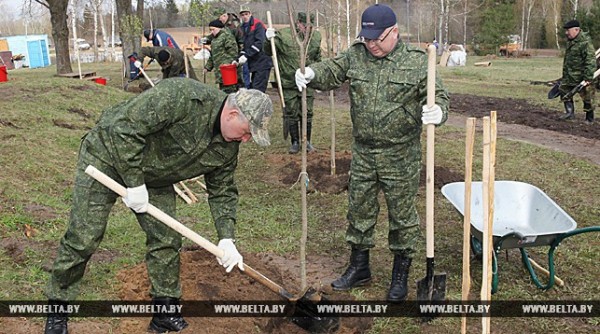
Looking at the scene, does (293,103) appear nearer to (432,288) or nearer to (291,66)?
(291,66)

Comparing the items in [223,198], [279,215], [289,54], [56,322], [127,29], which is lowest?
[279,215]

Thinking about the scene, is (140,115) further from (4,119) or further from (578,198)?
(4,119)

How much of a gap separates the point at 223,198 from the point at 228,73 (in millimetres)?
7094

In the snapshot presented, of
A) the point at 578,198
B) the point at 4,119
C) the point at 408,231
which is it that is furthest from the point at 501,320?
the point at 4,119

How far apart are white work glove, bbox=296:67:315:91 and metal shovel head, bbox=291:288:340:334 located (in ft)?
4.34

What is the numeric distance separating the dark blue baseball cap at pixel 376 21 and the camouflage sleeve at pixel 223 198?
47.3 inches

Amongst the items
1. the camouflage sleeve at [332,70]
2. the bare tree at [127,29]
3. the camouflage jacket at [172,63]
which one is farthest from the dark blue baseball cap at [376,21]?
the bare tree at [127,29]

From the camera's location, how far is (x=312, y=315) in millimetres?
3441

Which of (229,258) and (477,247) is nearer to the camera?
(229,258)

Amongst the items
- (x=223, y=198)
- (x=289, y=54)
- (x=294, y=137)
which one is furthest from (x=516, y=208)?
(x=289, y=54)

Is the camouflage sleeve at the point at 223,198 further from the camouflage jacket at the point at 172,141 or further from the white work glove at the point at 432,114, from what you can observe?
the white work glove at the point at 432,114

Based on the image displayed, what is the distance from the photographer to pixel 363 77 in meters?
3.77

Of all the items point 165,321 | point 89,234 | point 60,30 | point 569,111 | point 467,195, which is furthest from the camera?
point 60,30

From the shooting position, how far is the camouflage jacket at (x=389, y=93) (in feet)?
12.0
